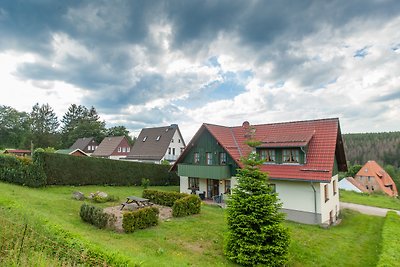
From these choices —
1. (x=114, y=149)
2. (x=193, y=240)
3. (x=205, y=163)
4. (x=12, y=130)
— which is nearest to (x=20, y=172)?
(x=205, y=163)

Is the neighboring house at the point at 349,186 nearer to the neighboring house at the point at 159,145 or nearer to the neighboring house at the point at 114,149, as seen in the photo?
the neighboring house at the point at 159,145

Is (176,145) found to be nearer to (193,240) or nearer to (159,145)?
(159,145)

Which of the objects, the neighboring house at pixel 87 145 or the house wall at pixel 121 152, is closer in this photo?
the house wall at pixel 121 152

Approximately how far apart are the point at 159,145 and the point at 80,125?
46.6 metres

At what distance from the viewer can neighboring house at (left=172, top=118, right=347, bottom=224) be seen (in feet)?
59.2

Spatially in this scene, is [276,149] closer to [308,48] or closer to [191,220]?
[308,48]

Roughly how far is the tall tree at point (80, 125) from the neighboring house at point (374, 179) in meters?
70.5

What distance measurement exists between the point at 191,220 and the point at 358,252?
8912 millimetres

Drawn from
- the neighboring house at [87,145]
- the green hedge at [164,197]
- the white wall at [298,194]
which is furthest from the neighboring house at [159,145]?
the neighboring house at [87,145]

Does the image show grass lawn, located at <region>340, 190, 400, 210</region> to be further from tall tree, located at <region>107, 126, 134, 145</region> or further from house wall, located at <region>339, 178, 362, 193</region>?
tall tree, located at <region>107, 126, 134, 145</region>

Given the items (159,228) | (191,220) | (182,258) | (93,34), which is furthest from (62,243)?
(93,34)

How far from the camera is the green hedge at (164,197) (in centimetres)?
1906

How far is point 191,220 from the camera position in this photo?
15117mm

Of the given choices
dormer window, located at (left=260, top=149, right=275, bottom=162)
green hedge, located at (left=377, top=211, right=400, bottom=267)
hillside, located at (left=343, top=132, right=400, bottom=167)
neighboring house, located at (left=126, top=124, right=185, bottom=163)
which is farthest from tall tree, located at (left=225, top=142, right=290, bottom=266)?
hillside, located at (left=343, top=132, right=400, bottom=167)
